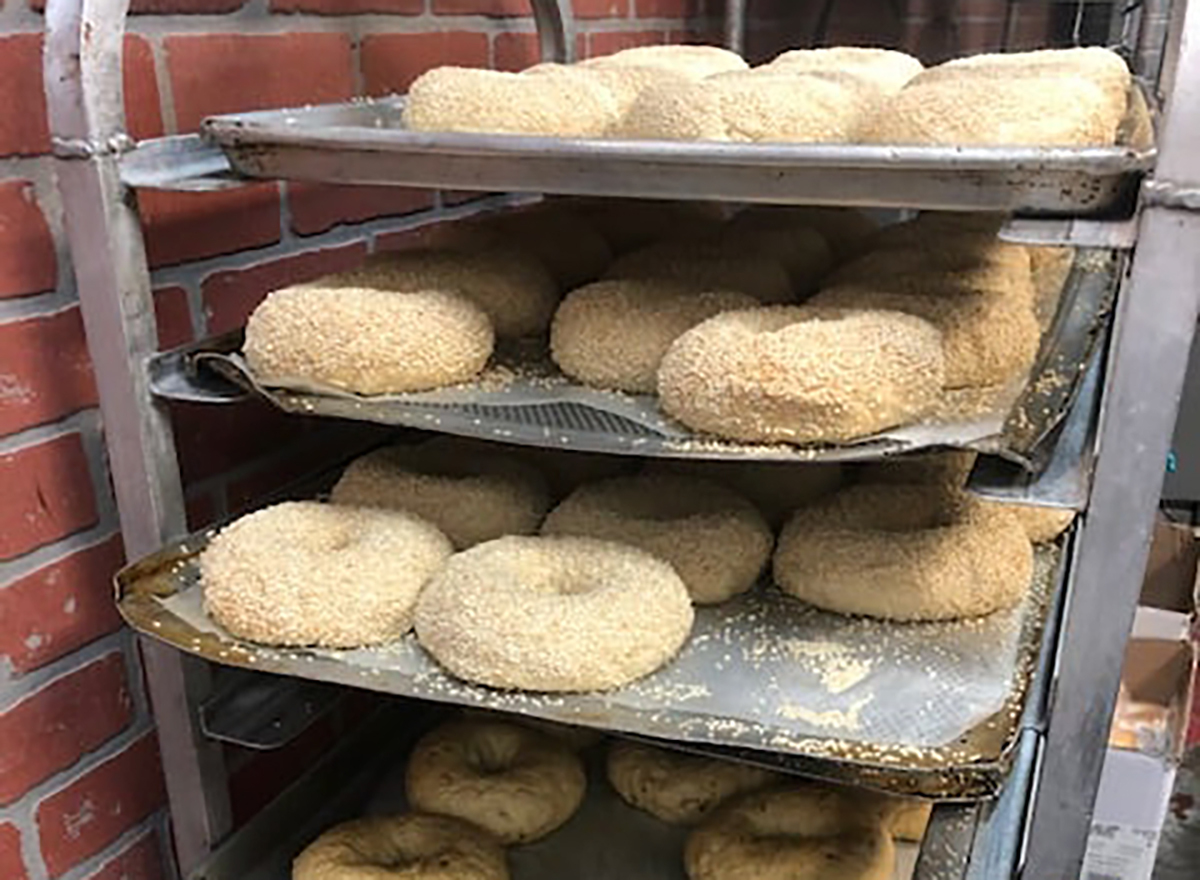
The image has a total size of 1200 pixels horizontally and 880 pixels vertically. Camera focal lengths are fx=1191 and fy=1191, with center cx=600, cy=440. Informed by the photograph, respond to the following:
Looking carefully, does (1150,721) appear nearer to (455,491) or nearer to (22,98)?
(455,491)

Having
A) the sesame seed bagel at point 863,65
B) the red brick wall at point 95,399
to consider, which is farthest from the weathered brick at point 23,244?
the sesame seed bagel at point 863,65

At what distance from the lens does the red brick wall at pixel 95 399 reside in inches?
36.4

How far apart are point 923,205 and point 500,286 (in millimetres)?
433

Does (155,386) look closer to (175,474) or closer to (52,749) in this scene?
(175,474)

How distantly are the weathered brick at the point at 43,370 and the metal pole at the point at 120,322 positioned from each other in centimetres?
6

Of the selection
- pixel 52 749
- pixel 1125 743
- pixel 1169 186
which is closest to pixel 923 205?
pixel 1169 186

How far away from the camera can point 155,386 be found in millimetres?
909

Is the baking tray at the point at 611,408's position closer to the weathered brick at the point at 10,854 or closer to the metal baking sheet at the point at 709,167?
the metal baking sheet at the point at 709,167

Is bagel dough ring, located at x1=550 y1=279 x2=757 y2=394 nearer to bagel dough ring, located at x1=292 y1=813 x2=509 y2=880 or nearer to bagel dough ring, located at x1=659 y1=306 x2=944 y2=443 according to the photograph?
bagel dough ring, located at x1=659 y1=306 x2=944 y2=443

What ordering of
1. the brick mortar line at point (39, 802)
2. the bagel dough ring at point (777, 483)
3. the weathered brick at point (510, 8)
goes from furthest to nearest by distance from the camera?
the weathered brick at point (510, 8), the bagel dough ring at point (777, 483), the brick mortar line at point (39, 802)

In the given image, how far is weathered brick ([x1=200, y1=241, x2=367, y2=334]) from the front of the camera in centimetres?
112

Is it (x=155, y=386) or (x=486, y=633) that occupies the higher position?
(x=155, y=386)

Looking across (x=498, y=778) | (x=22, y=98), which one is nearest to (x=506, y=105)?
(x=22, y=98)

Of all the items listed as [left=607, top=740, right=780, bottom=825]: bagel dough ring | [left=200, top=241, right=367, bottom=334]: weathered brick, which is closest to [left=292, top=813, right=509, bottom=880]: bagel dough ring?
[left=607, top=740, right=780, bottom=825]: bagel dough ring
